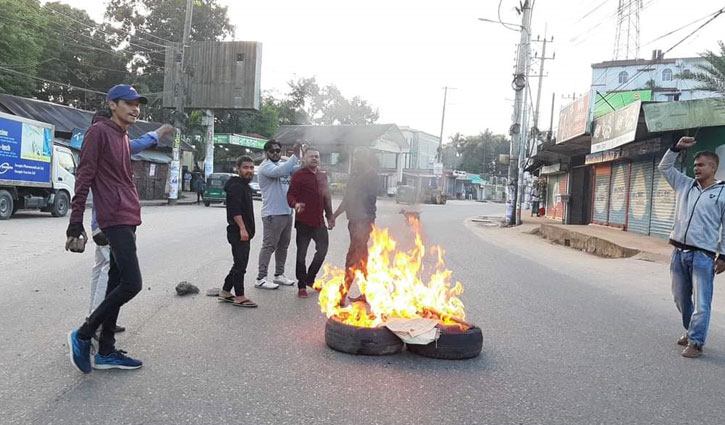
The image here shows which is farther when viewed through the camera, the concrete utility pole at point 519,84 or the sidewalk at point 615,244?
the concrete utility pole at point 519,84

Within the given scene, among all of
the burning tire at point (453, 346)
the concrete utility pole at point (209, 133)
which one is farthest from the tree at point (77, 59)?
the burning tire at point (453, 346)

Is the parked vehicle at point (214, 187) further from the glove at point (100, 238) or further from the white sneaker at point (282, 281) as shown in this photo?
the glove at point (100, 238)

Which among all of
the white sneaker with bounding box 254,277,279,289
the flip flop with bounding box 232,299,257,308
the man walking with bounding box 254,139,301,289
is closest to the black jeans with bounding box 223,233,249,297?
the flip flop with bounding box 232,299,257,308

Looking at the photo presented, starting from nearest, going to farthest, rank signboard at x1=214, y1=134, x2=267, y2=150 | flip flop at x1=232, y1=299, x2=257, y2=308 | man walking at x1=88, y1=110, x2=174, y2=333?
1. man walking at x1=88, y1=110, x2=174, y2=333
2. flip flop at x1=232, y1=299, x2=257, y2=308
3. signboard at x1=214, y1=134, x2=267, y2=150

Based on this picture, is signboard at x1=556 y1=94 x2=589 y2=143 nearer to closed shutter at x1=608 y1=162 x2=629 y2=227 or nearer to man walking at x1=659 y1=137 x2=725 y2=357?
closed shutter at x1=608 y1=162 x2=629 y2=227

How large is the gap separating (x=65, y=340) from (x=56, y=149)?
15.0 m

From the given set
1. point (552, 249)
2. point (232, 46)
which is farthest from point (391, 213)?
point (232, 46)

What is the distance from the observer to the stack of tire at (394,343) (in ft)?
13.8

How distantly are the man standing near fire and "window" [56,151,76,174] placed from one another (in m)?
14.5

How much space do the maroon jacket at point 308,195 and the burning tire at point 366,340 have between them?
2388 mm

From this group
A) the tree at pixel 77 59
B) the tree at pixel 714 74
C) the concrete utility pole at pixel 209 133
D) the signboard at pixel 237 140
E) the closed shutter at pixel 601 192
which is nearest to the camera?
the tree at pixel 714 74

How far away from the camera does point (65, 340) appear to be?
14.5ft

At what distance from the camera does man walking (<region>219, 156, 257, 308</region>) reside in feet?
19.1

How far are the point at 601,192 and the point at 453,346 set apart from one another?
55.0 ft
